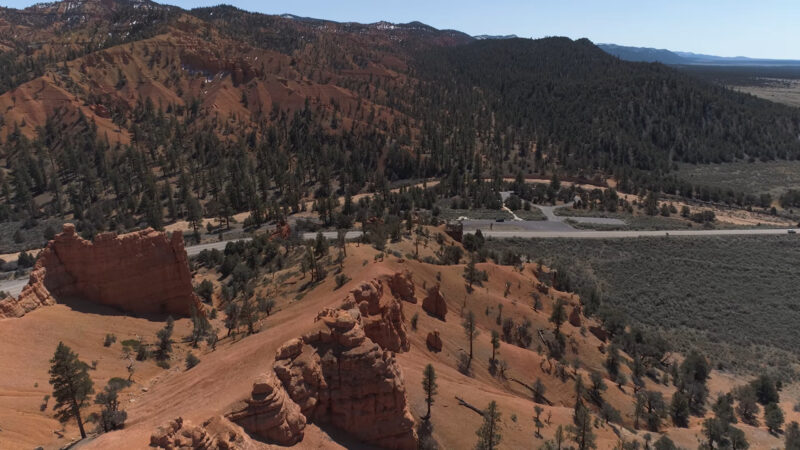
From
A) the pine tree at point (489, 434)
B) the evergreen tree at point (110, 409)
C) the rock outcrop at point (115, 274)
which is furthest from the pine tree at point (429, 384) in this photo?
the rock outcrop at point (115, 274)

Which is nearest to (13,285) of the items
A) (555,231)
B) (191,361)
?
(191,361)

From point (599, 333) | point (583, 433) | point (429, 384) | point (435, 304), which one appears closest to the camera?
point (429, 384)

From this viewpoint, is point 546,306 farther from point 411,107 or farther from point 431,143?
point 411,107

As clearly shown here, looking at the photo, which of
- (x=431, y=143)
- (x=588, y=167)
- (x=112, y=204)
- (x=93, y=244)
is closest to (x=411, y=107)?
(x=431, y=143)

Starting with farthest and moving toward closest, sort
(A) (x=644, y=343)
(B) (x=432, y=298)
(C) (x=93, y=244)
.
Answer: (A) (x=644, y=343), (B) (x=432, y=298), (C) (x=93, y=244)

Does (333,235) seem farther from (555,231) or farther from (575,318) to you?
(555,231)

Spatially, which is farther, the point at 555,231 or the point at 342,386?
the point at 555,231

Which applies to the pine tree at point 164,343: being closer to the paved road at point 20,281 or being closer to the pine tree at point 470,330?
the pine tree at point 470,330
